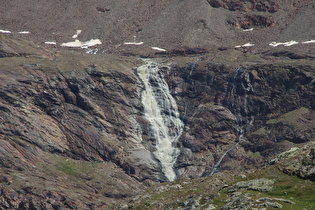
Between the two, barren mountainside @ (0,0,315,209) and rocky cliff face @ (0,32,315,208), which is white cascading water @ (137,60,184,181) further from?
rocky cliff face @ (0,32,315,208)

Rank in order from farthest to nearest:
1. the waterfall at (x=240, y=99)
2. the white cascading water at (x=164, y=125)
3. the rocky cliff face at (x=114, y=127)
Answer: the waterfall at (x=240, y=99) → the white cascading water at (x=164, y=125) → the rocky cliff face at (x=114, y=127)

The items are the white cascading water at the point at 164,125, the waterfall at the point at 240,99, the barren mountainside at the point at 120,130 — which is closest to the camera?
the barren mountainside at the point at 120,130

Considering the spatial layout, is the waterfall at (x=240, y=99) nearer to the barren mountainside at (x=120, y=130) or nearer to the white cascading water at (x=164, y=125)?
the barren mountainside at (x=120, y=130)

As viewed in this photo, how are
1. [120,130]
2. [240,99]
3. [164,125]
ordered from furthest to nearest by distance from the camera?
[240,99] → [164,125] → [120,130]

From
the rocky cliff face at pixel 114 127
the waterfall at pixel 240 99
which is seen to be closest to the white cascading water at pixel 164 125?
the rocky cliff face at pixel 114 127

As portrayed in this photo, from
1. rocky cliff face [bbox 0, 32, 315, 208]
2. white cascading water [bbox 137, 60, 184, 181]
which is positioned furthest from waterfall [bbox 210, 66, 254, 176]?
white cascading water [bbox 137, 60, 184, 181]

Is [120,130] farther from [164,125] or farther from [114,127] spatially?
[164,125]

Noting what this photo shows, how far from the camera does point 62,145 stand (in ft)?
567

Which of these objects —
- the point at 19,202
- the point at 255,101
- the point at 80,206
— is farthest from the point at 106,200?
the point at 255,101

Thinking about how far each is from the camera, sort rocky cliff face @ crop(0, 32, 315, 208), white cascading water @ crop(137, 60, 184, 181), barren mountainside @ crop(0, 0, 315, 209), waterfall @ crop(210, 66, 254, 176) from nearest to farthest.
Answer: barren mountainside @ crop(0, 0, 315, 209) < rocky cliff face @ crop(0, 32, 315, 208) < white cascading water @ crop(137, 60, 184, 181) < waterfall @ crop(210, 66, 254, 176)

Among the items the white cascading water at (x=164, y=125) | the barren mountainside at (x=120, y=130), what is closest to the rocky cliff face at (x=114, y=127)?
the barren mountainside at (x=120, y=130)

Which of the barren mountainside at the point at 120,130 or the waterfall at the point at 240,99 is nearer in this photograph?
the barren mountainside at the point at 120,130

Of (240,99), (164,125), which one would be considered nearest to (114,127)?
(164,125)

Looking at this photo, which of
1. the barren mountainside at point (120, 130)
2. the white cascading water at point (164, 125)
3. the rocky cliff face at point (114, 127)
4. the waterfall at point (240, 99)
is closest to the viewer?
the barren mountainside at point (120, 130)
